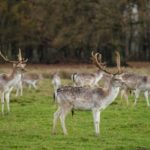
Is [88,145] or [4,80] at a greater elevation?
[4,80]

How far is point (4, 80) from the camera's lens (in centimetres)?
1842

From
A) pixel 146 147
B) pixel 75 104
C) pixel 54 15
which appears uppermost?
pixel 54 15

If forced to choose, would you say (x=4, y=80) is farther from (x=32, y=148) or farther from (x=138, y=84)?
(x=32, y=148)

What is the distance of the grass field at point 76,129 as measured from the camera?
11984 mm

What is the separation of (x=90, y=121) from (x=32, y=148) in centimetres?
455

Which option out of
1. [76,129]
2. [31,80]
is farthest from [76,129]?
[31,80]

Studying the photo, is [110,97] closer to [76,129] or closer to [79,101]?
[79,101]

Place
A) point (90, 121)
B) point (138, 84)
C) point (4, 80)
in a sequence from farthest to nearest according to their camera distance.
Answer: point (138, 84)
point (4, 80)
point (90, 121)

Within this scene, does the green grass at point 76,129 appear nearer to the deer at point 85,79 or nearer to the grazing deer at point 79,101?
the grazing deer at point 79,101

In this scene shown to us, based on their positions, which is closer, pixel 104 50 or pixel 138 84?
pixel 138 84

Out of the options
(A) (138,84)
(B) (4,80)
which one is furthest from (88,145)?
(A) (138,84)

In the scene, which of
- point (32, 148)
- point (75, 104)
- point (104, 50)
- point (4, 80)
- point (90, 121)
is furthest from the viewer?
point (104, 50)

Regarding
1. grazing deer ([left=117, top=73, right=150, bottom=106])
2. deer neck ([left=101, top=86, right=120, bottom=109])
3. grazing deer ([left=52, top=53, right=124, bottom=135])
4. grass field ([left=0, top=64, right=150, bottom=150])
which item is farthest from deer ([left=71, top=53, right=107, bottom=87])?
grazing deer ([left=52, top=53, right=124, bottom=135])

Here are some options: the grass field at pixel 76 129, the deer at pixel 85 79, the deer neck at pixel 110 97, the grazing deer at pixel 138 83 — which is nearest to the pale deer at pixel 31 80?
the deer at pixel 85 79
